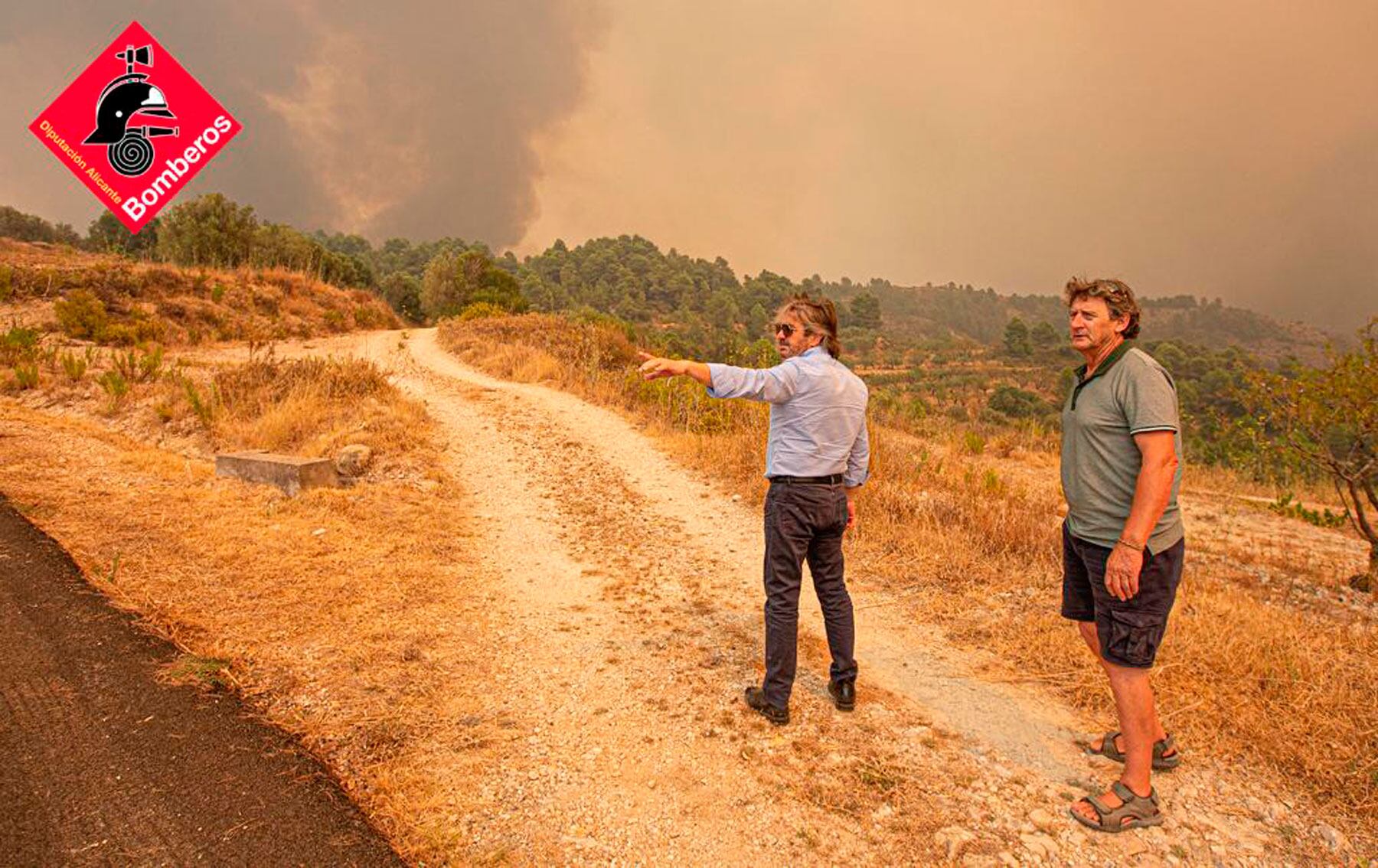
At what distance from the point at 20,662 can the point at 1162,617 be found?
5.05m

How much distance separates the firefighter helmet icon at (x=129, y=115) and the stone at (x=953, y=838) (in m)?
14.4

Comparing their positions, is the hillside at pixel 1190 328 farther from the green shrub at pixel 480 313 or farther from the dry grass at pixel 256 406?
the dry grass at pixel 256 406

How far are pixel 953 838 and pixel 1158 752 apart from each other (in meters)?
1.18

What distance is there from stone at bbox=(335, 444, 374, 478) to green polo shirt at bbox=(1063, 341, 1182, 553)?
702cm

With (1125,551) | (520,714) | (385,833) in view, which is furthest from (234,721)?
(1125,551)

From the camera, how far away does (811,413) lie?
3.08 m

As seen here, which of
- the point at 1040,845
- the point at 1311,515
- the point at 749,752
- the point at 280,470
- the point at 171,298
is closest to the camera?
the point at 1040,845

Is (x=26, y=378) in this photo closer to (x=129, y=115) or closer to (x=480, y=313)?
(x=129, y=115)

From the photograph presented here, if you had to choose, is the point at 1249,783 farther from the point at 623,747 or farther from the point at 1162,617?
the point at 623,747

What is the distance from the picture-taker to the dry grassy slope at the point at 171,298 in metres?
15.6

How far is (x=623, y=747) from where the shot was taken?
301cm

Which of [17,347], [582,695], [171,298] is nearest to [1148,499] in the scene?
[582,695]

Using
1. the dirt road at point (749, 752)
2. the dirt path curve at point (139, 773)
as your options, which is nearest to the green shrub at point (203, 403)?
the dirt road at point (749, 752)

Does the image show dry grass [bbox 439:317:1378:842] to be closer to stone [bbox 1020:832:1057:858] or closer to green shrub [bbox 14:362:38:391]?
stone [bbox 1020:832:1057:858]
